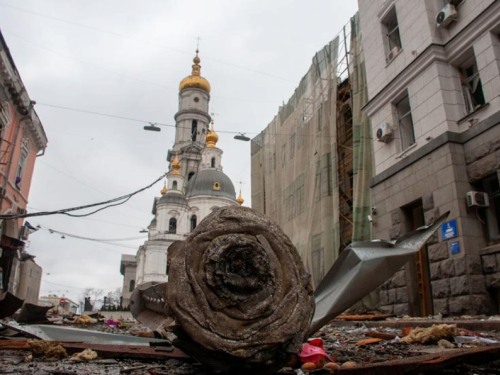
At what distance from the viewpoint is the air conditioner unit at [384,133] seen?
9.39m

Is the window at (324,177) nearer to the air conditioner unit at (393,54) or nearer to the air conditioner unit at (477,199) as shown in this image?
the air conditioner unit at (393,54)

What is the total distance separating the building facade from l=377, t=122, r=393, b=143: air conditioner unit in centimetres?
1174

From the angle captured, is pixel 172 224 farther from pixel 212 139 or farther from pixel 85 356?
pixel 85 356

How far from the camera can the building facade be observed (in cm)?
1391

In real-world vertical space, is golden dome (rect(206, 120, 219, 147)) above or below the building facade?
above

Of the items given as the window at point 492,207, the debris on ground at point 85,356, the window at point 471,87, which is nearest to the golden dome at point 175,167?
the window at point 471,87

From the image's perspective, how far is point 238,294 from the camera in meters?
2.24

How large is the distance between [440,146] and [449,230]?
1690 millimetres

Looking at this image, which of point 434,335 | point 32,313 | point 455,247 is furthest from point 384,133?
point 32,313

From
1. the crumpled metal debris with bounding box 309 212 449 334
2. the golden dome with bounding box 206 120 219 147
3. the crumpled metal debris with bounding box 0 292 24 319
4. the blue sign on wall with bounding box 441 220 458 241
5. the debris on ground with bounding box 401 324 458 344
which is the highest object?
the golden dome with bounding box 206 120 219 147

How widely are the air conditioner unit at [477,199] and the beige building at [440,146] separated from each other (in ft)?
0.06

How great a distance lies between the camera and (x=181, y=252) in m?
2.36

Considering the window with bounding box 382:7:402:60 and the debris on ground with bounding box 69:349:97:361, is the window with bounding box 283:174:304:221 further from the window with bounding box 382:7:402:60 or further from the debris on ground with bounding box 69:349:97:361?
the debris on ground with bounding box 69:349:97:361

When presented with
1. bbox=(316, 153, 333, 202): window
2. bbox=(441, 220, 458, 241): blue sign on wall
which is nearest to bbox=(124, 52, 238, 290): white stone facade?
bbox=(316, 153, 333, 202): window
